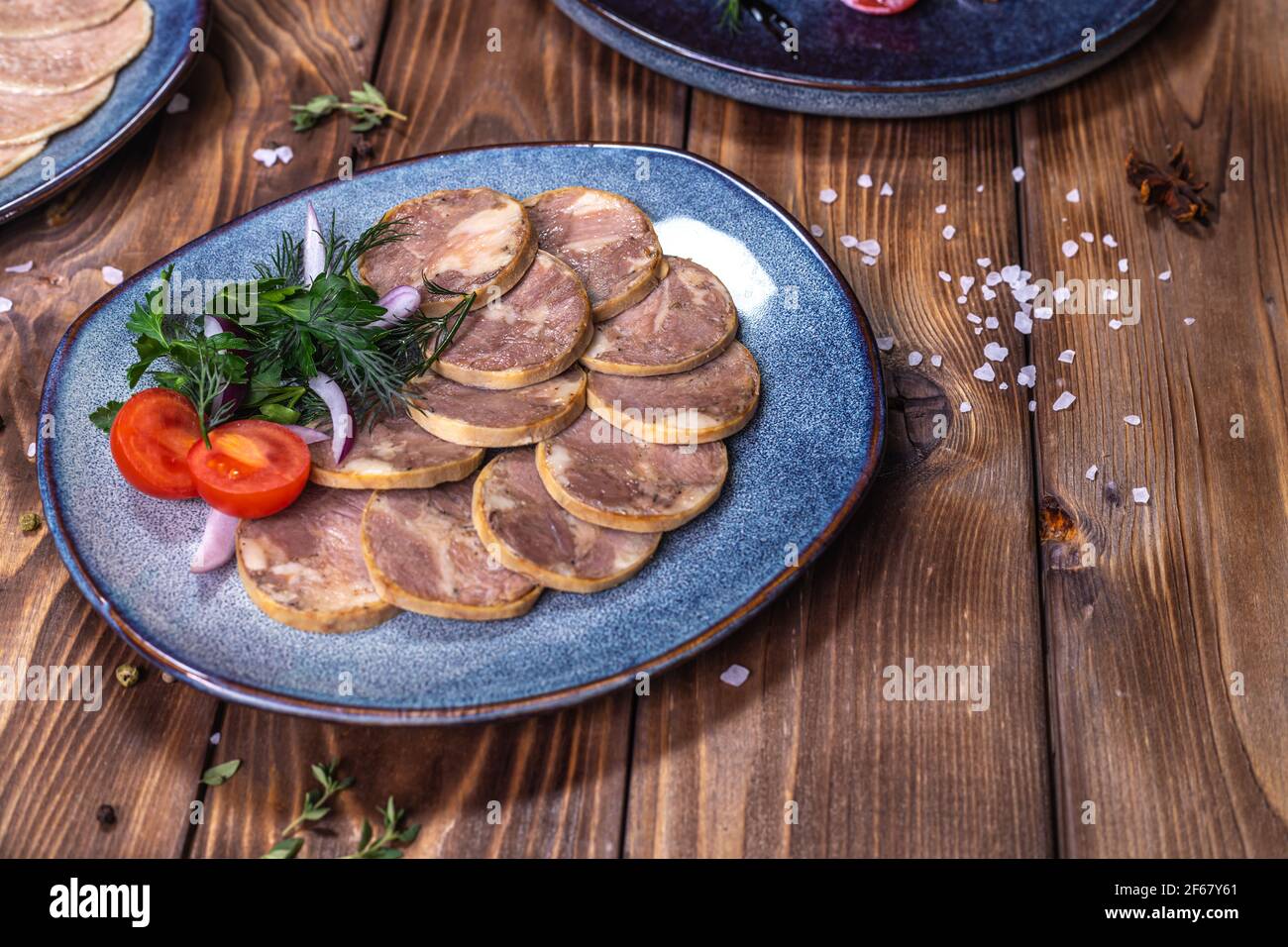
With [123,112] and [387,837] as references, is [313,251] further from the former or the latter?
[387,837]

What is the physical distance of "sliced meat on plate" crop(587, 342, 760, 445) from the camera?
6.95 feet

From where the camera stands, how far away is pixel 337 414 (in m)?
2.06

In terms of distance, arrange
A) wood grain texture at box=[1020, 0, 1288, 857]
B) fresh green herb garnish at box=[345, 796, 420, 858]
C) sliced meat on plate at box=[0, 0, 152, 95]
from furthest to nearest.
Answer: sliced meat on plate at box=[0, 0, 152, 95], wood grain texture at box=[1020, 0, 1288, 857], fresh green herb garnish at box=[345, 796, 420, 858]

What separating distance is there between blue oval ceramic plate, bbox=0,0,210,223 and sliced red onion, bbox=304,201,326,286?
2.12 ft

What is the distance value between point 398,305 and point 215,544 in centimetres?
56

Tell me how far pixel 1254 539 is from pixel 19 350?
2632 millimetres

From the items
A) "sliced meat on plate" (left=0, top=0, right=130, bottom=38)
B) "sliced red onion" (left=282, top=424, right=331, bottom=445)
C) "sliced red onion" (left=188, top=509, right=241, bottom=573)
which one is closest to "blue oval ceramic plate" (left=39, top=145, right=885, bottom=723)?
"sliced red onion" (left=188, top=509, right=241, bottom=573)

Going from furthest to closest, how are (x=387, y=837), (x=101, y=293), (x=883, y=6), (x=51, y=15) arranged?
(x=883, y=6) < (x=51, y=15) < (x=101, y=293) < (x=387, y=837)

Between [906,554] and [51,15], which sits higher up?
[51,15]

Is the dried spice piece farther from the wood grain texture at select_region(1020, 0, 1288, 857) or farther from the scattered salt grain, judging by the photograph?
the scattered salt grain

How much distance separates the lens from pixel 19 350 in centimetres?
252

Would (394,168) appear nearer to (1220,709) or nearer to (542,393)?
(542,393)

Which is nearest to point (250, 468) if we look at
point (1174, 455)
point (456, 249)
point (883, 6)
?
point (456, 249)

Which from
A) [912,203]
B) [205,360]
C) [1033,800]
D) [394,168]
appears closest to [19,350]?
[205,360]
